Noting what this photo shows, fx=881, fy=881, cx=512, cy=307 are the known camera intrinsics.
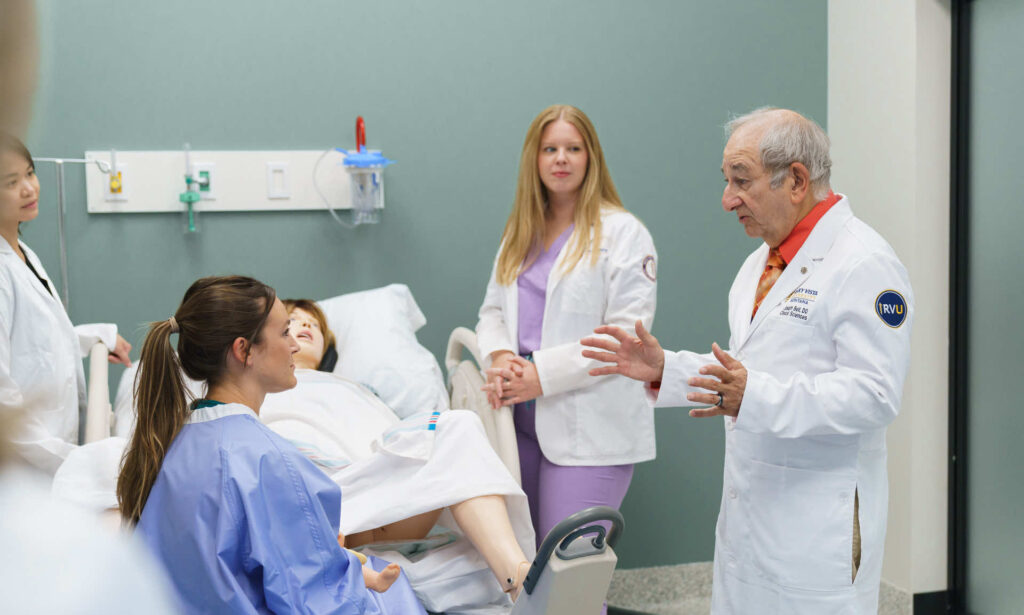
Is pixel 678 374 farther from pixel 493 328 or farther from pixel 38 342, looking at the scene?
pixel 38 342

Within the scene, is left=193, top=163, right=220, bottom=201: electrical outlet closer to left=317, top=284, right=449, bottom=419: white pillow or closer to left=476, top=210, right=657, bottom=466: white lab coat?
left=317, top=284, right=449, bottom=419: white pillow

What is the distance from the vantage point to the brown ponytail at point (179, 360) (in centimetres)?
154

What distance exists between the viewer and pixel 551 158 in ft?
8.29

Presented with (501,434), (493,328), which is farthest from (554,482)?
(493,328)

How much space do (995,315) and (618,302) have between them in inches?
52.4

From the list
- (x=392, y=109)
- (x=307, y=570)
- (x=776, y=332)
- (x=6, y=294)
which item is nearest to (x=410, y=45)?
(x=392, y=109)

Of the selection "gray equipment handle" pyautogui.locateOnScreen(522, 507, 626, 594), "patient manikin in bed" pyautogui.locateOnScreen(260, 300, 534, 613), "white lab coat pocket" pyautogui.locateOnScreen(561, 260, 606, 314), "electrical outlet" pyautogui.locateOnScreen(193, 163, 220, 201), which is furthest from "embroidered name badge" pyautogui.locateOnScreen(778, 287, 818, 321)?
"electrical outlet" pyautogui.locateOnScreen(193, 163, 220, 201)

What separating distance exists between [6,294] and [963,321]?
2.85m

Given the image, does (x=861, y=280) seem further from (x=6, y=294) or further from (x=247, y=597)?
(x=6, y=294)

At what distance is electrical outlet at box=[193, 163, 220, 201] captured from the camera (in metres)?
2.89

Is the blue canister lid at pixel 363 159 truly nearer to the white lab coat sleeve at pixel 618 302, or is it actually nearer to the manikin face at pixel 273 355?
the white lab coat sleeve at pixel 618 302

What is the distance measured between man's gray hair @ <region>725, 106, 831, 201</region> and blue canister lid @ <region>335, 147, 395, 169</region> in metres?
1.48

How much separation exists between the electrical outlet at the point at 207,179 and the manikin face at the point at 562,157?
3.68ft

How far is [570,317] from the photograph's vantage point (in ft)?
8.21
